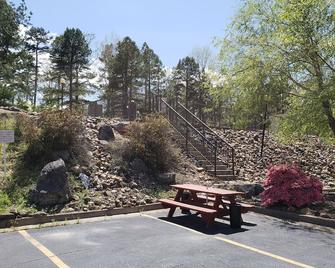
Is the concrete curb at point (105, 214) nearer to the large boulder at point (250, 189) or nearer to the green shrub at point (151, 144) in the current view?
the large boulder at point (250, 189)

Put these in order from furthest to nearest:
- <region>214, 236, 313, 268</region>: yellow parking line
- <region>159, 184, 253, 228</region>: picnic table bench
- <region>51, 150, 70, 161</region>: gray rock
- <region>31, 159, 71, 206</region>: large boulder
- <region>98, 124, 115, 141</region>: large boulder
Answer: <region>98, 124, 115, 141</region>: large boulder, <region>51, 150, 70, 161</region>: gray rock, <region>31, 159, 71, 206</region>: large boulder, <region>159, 184, 253, 228</region>: picnic table bench, <region>214, 236, 313, 268</region>: yellow parking line

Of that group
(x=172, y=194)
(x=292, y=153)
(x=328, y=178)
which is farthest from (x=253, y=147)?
(x=172, y=194)

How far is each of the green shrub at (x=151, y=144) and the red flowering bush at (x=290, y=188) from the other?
3654mm

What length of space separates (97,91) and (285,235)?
3577 centimetres

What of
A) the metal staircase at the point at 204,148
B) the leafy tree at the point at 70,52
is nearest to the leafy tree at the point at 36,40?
the leafy tree at the point at 70,52

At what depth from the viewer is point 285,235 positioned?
24.5ft

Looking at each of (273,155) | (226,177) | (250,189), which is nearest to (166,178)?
(250,189)

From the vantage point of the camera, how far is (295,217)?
29.5ft

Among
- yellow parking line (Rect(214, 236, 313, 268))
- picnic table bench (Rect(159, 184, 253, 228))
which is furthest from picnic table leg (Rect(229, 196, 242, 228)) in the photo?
yellow parking line (Rect(214, 236, 313, 268))

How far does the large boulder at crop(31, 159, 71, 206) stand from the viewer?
902 cm

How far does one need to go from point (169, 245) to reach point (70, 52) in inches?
1234

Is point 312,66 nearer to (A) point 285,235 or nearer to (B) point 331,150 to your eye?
(A) point 285,235

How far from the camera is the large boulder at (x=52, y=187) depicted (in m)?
9.02

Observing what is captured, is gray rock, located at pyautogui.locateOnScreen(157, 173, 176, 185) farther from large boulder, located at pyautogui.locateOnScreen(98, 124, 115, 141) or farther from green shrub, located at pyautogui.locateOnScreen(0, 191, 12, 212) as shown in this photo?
green shrub, located at pyautogui.locateOnScreen(0, 191, 12, 212)
